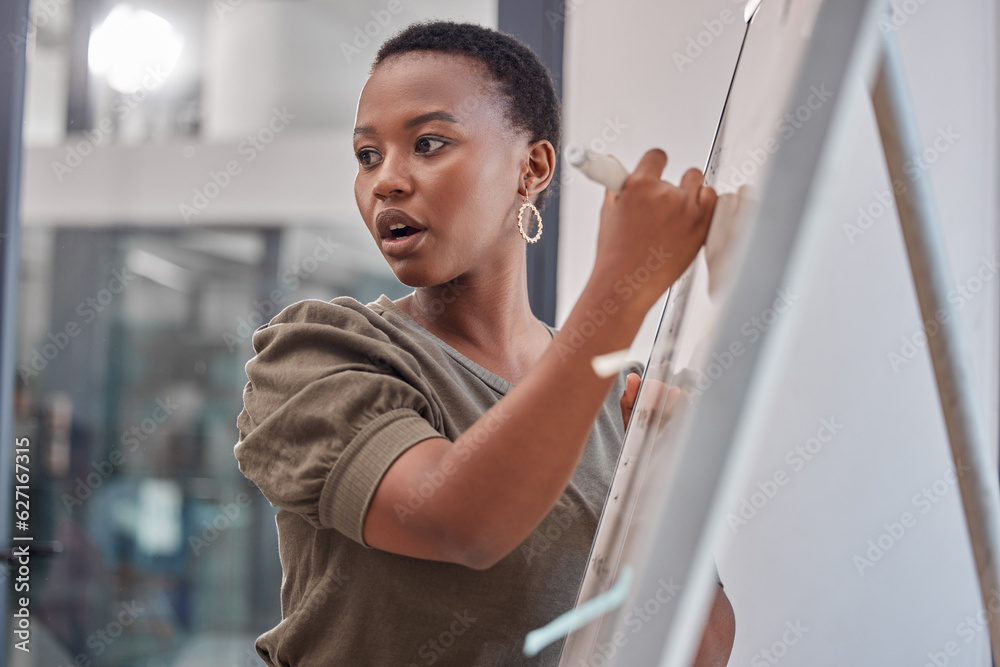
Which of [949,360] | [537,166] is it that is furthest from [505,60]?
[949,360]

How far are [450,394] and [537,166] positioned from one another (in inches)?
10.8

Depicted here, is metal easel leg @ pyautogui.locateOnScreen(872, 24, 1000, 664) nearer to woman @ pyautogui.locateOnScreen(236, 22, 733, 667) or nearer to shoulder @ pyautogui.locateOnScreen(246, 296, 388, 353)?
woman @ pyautogui.locateOnScreen(236, 22, 733, 667)

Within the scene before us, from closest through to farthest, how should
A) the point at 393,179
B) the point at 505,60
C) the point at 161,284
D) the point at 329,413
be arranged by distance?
the point at 329,413 → the point at 393,179 → the point at 505,60 → the point at 161,284

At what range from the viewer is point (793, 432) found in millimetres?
1202

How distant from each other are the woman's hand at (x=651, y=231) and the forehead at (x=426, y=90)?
12.2 inches

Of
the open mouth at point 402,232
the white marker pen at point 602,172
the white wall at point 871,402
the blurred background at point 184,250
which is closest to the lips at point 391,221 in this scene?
the open mouth at point 402,232

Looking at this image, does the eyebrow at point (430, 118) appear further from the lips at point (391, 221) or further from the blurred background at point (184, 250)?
the blurred background at point (184, 250)

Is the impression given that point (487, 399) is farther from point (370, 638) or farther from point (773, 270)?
point (773, 270)

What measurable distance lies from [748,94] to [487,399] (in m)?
0.36

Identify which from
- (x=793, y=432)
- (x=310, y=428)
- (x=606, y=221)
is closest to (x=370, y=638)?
(x=310, y=428)

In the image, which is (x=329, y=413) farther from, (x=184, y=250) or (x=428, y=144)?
(x=184, y=250)

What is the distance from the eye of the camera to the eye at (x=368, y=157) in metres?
0.70

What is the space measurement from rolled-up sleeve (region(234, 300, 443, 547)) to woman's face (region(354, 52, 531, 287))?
0.33ft

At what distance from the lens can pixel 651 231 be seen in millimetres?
409
